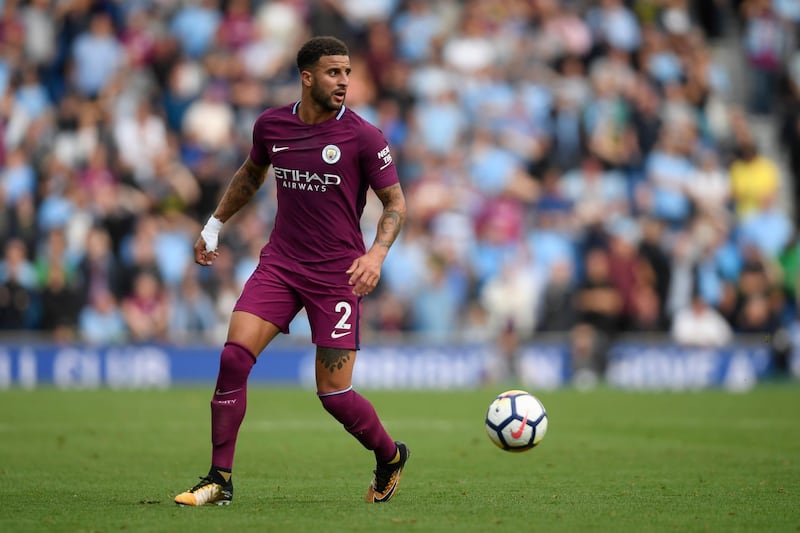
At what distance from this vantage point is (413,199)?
23.0m

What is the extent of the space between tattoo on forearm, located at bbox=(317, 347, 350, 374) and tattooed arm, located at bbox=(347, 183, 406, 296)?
0.46 meters

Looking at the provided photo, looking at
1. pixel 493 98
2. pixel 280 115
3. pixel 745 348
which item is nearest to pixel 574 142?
pixel 493 98

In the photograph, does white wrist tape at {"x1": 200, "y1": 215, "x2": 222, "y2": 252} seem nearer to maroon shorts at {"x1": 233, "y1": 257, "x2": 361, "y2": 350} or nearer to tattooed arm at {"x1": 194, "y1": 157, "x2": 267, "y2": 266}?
tattooed arm at {"x1": 194, "y1": 157, "x2": 267, "y2": 266}

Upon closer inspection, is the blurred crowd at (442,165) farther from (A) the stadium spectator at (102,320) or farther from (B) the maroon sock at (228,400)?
(B) the maroon sock at (228,400)

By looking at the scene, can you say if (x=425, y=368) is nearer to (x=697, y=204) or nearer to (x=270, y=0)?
(x=697, y=204)

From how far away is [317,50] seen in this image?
8.63 m

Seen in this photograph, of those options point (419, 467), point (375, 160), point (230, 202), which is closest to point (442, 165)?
point (419, 467)

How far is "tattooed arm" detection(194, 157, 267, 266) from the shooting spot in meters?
9.09

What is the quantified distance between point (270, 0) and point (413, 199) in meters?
5.27

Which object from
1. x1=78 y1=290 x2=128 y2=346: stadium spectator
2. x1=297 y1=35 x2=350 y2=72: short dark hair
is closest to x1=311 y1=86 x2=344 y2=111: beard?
x1=297 y1=35 x2=350 y2=72: short dark hair

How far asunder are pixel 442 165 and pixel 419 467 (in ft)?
41.8

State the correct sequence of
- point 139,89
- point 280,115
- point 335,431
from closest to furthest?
point 280,115 → point 335,431 → point 139,89

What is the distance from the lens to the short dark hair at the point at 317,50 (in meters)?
8.63

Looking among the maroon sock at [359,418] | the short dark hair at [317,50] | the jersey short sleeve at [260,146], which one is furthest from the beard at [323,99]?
the maroon sock at [359,418]
